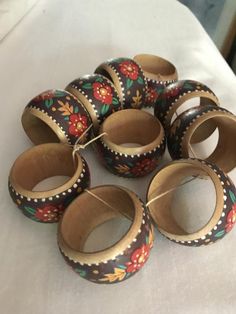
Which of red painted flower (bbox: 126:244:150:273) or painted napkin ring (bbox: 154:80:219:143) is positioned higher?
painted napkin ring (bbox: 154:80:219:143)

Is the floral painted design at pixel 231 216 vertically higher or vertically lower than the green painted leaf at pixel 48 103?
lower

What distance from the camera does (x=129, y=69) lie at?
58cm

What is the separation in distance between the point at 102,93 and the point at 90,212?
179mm

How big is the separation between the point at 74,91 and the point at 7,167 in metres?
0.15

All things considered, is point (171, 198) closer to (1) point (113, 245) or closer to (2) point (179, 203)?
(2) point (179, 203)

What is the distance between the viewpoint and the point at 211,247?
0.46 meters

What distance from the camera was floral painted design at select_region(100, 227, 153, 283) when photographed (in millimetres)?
382

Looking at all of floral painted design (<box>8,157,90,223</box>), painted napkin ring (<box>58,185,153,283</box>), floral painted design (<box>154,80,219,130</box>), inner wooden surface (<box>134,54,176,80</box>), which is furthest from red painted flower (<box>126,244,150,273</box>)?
inner wooden surface (<box>134,54,176,80</box>)

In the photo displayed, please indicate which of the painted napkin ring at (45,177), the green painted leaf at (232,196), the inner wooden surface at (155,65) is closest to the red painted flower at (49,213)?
the painted napkin ring at (45,177)

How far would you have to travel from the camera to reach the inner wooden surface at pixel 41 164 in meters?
0.49

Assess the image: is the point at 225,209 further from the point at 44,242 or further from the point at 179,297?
the point at 44,242

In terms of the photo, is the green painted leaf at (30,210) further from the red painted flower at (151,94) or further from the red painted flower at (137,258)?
the red painted flower at (151,94)

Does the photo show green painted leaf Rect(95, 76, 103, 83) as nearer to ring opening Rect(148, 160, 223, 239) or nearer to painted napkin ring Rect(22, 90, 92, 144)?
painted napkin ring Rect(22, 90, 92, 144)

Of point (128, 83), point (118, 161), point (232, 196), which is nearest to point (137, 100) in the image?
point (128, 83)
